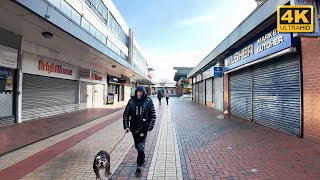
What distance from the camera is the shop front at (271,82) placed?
7.78 metres

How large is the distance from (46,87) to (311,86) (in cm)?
1242

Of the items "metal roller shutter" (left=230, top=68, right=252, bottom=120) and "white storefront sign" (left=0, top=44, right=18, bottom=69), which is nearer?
"white storefront sign" (left=0, top=44, right=18, bottom=69)

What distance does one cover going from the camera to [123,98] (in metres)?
35.7

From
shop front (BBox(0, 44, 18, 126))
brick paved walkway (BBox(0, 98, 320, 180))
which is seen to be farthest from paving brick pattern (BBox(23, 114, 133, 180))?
shop front (BBox(0, 44, 18, 126))

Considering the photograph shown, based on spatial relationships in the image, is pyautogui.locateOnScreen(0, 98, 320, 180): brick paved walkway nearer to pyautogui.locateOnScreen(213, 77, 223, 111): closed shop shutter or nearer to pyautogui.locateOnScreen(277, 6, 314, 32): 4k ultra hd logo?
pyautogui.locateOnScreen(277, 6, 314, 32): 4k ultra hd logo

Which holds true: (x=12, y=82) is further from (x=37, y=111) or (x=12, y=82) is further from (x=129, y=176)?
(x=129, y=176)

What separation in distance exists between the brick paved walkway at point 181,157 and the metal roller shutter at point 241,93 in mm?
3895

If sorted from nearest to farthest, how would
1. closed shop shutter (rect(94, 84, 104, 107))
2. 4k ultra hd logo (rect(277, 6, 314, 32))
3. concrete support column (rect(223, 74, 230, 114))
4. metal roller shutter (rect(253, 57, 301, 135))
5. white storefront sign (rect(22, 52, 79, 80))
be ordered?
4k ultra hd logo (rect(277, 6, 314, 32))
metal roller shutter (rect(253, 57, 301, 135))
white storefront sign (rect(22, 52, 79, 80))
concrete support column (rect(223, 74, 230, 114))
closed shop shutter (rect(94, 84, 104, 107))

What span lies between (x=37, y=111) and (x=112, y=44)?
12222 millimetres

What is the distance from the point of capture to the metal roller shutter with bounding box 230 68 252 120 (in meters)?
12.0

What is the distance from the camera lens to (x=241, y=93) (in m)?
13.2

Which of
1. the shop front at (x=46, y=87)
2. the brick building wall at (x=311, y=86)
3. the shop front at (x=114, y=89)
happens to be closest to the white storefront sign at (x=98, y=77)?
the shop front at (x=114, y=89)

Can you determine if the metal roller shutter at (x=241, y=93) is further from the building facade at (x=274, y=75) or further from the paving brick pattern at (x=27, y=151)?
the paving brick pattern at (x=27, y=151)

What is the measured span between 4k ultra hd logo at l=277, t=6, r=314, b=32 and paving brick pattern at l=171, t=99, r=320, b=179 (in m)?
2.93
